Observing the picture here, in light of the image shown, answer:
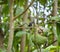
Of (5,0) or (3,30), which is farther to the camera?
(3,30)

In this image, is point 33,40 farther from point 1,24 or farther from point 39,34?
point 1,24

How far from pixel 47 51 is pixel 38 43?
0.15 feet

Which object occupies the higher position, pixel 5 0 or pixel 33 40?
pixel 5 0

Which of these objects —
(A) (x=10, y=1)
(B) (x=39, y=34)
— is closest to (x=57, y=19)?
(B) (x=39, y=34)

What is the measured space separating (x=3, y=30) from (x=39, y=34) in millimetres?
193

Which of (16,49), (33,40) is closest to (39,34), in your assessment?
(33,40)

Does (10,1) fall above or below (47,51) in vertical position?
above

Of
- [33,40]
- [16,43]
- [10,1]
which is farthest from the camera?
[16,43]

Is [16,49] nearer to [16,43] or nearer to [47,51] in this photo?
[16,43]

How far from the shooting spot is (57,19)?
28.2 inches

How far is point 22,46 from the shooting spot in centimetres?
74

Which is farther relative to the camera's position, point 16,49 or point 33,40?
point 16,49

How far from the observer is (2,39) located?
0.81 metres

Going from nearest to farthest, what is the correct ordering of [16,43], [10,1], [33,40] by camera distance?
[10,1]
[33,40]
[16,43]
